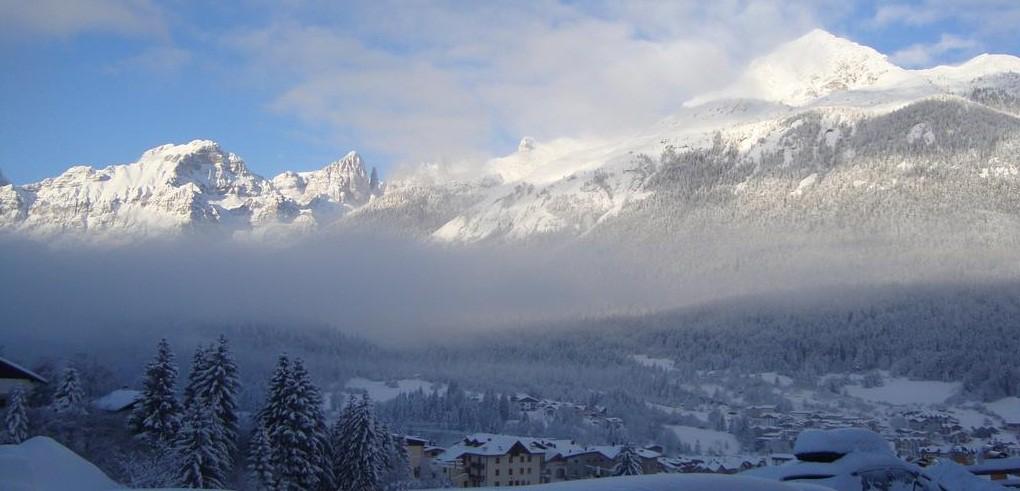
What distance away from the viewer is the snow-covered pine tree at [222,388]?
31688 mm

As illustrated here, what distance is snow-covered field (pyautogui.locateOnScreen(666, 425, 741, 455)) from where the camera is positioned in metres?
76.4

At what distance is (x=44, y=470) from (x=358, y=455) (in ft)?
84.4

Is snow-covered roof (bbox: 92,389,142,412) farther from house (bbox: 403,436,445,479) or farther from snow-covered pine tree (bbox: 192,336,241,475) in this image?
house (bbox: 403,436,445,479)

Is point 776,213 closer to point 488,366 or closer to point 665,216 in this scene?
point 665,216

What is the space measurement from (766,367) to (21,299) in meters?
88.8

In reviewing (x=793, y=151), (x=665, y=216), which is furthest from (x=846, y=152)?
(x=665, y=216)

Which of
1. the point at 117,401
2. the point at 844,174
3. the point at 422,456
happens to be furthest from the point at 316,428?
the point at 844,174

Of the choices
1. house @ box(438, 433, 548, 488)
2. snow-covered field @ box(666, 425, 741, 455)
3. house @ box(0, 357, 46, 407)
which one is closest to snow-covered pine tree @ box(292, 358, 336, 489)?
house @ box(0, 357, 46, 407)

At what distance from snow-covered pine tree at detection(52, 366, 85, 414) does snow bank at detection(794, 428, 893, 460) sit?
30193 millimetres

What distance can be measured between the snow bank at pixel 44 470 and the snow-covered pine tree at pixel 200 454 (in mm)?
19315

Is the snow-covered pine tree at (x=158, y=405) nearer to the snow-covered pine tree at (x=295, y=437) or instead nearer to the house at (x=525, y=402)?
the snow-covered pine tree at (x=295, y=437)

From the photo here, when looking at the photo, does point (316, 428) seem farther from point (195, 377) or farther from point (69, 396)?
point (69, 396)

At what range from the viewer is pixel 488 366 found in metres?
118

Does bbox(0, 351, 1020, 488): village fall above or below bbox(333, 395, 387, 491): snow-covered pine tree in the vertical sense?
below
